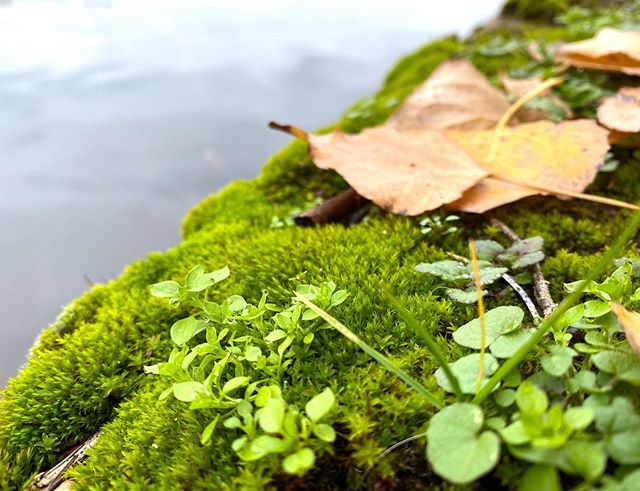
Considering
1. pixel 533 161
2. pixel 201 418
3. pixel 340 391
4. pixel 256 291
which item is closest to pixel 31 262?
pixel 256 291

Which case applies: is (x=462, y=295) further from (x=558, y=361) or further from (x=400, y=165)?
(x=400, y=165)

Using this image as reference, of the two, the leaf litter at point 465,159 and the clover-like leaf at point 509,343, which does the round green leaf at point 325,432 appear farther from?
the leaf litter at point 465,159

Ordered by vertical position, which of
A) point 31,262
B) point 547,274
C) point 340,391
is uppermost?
→ point 340,391

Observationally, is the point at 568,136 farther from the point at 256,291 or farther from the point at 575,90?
the point at 256,291

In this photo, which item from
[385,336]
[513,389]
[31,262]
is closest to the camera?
[513,389]

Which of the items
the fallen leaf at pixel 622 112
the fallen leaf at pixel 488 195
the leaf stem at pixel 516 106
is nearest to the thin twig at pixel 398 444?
the fallen leaf at pixel 488 195
